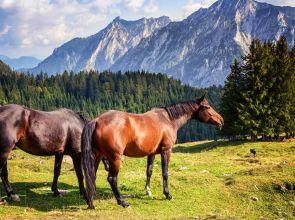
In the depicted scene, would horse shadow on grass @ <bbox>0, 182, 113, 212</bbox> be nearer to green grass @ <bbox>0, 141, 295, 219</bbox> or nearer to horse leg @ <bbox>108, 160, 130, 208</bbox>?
green grass @ <bbox>0, 141, 295, 219</bbox>

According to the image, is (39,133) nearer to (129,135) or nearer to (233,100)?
(129,135)

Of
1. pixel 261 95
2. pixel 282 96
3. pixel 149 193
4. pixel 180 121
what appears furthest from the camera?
pixel 282 96

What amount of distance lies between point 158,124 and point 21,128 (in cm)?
549

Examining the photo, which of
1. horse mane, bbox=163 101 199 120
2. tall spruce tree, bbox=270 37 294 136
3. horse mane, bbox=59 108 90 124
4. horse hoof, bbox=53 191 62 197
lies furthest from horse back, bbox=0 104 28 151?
tall spruce tree, bbox=270 37 294 136

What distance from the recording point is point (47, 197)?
14.8 metres

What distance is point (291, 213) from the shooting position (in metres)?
Result: 14.3

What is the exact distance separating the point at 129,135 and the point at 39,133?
347 centimetres

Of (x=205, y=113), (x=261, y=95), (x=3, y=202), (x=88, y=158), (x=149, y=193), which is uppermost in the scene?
(x=261, y=95)

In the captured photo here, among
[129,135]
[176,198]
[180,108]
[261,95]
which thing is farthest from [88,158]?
[261,95]

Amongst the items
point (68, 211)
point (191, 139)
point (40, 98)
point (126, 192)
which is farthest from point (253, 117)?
point (40, 98)

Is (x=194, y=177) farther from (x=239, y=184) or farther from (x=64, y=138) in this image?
(x=64, y=138)

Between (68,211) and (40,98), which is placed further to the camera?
(40,98)

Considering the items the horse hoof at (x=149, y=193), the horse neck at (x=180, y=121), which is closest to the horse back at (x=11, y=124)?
the horse hoof at (x=149, y=193)

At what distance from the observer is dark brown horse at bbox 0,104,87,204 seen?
12.8 metres
